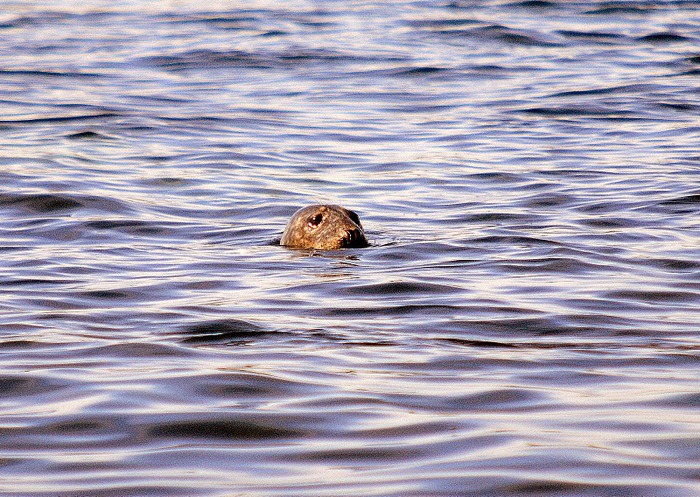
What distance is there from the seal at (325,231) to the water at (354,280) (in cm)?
25

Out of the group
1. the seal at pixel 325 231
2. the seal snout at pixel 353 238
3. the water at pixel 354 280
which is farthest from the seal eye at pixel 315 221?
the water at pixel 354 280

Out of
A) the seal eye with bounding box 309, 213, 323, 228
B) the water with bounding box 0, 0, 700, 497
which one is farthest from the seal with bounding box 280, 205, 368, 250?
the water with bounding box 0, 0, 700, 497

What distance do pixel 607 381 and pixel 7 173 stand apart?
7973 mm

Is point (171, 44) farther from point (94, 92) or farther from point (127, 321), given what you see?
point (127, 321)

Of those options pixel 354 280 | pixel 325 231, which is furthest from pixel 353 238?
pixel 354 280

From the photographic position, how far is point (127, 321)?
6.49m

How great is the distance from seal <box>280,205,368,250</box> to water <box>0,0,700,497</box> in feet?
0.80

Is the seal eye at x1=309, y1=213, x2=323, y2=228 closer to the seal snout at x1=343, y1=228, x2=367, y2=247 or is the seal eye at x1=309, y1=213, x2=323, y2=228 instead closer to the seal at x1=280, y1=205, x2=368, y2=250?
→ the seal at x1=280, y1=205, x2=368, y2=250

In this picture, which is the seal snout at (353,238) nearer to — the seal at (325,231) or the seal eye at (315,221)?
the seal at (325,231)

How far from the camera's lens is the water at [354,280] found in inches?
173

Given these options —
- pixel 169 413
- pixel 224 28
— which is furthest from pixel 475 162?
pixel 224 28

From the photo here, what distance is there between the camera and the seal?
8.96 m

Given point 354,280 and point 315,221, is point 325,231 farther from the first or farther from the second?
point 354,280

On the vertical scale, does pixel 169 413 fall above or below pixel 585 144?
above
